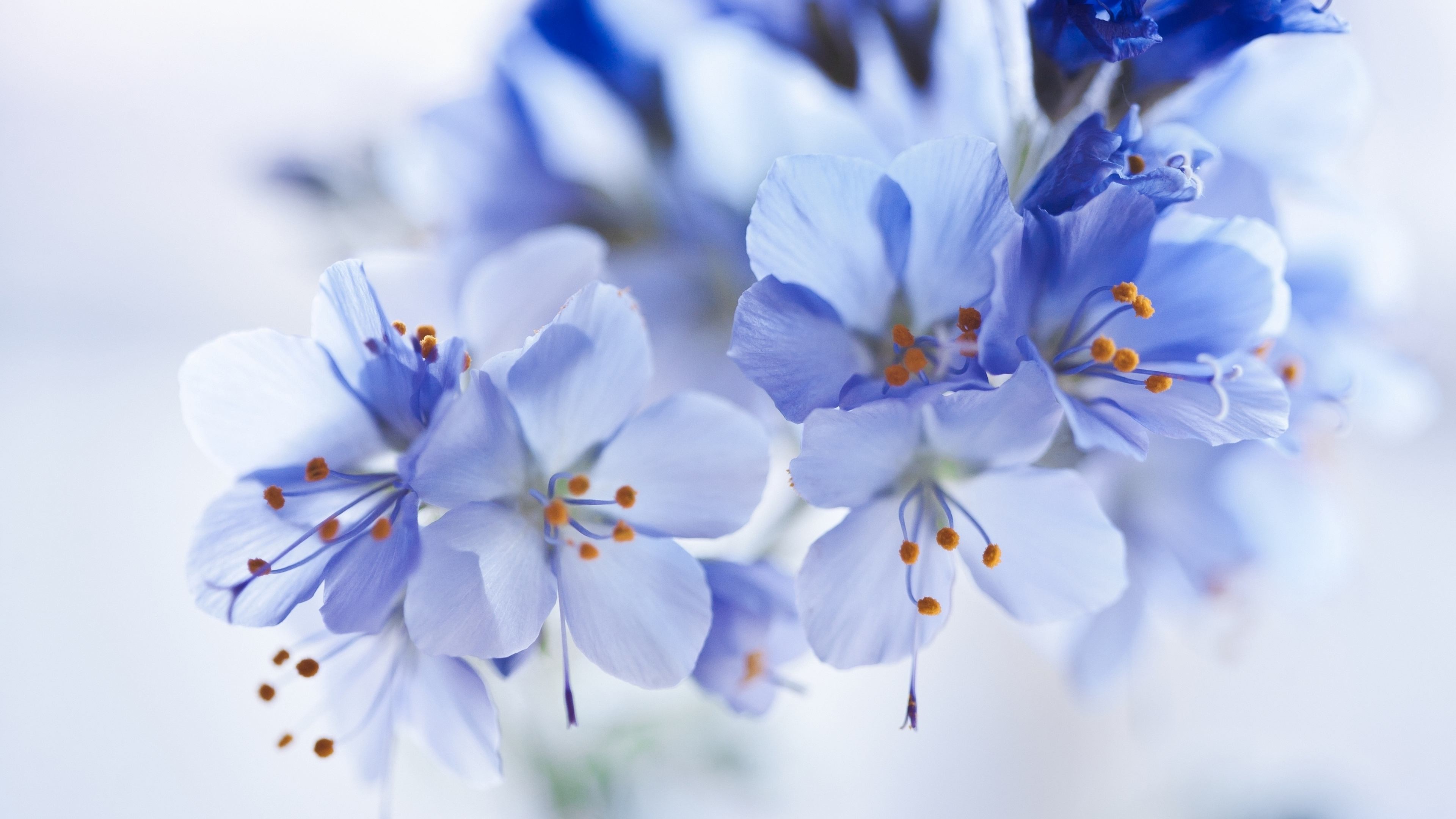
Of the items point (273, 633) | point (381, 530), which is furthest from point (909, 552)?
point (273, 633)

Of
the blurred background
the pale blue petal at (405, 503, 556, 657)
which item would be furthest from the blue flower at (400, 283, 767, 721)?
the blurred background

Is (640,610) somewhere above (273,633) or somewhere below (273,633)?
above

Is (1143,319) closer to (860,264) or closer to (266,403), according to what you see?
(860,264)

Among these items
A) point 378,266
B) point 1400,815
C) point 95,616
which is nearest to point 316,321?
point 378,266

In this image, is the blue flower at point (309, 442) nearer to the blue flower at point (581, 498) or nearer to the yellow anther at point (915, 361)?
the blue flower at point (581, 498)

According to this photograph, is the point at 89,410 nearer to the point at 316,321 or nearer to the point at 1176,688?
the point at 316,321
